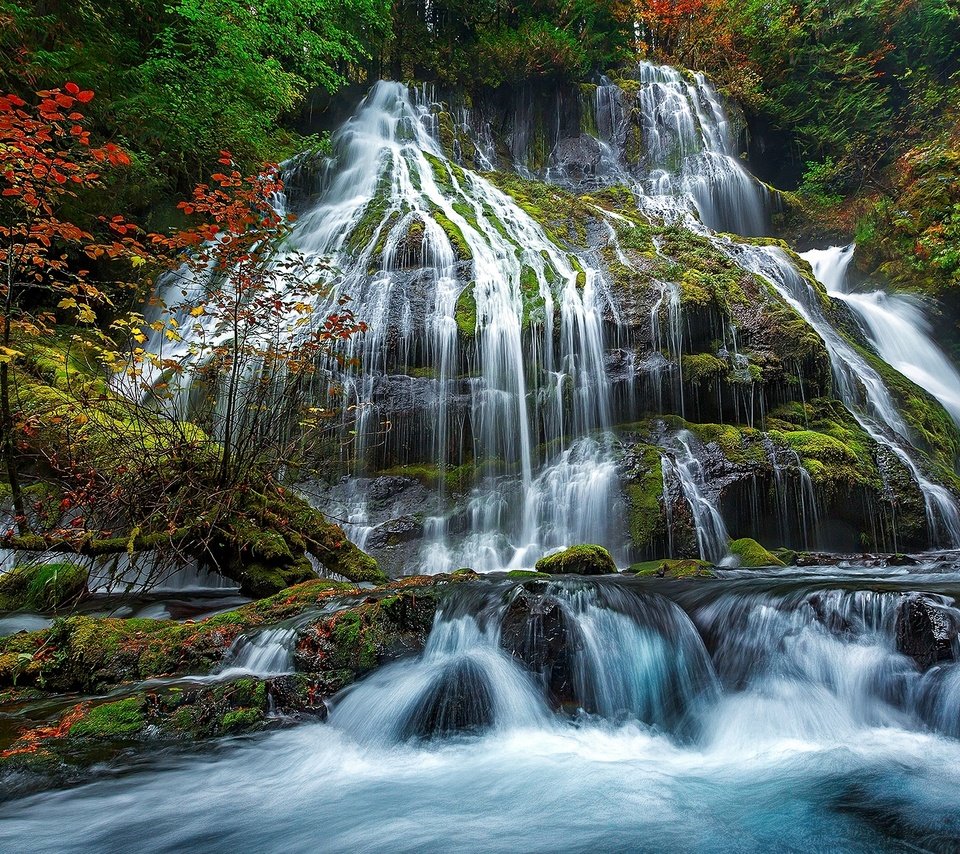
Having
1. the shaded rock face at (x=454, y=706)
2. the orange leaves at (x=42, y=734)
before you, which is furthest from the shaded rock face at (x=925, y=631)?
the orange leaves at (x=42, y=734)

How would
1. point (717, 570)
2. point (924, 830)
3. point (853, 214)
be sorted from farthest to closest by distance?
point (853, 214) → point (717, 570) → point (924, 830)

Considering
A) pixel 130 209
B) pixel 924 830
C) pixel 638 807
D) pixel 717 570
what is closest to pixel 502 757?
pixel 638 807

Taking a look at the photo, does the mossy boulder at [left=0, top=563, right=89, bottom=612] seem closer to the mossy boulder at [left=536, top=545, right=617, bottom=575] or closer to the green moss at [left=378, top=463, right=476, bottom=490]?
the mossy boulder at [left=536, top=545, right=617, bottom=575]

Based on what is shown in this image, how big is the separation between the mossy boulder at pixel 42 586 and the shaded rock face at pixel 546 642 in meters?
4.15

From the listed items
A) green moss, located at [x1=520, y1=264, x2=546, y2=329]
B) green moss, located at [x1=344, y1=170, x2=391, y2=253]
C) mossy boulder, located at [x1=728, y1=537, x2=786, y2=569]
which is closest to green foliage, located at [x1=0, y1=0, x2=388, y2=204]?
green moss, located at [x1=344, y1=170, x2=391, y2=253]

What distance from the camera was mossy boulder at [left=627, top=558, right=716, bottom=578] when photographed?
21.5 ft

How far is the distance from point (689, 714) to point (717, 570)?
3375mm

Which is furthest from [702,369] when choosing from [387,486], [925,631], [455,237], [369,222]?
[369,222]

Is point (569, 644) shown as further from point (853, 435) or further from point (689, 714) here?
point (853, 435)

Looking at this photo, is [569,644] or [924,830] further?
[569,644]

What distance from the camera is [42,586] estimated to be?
538 centimetres

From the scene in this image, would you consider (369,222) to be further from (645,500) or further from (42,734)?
(42,734)

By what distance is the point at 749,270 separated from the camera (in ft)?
40.7

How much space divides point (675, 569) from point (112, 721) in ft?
18.8
